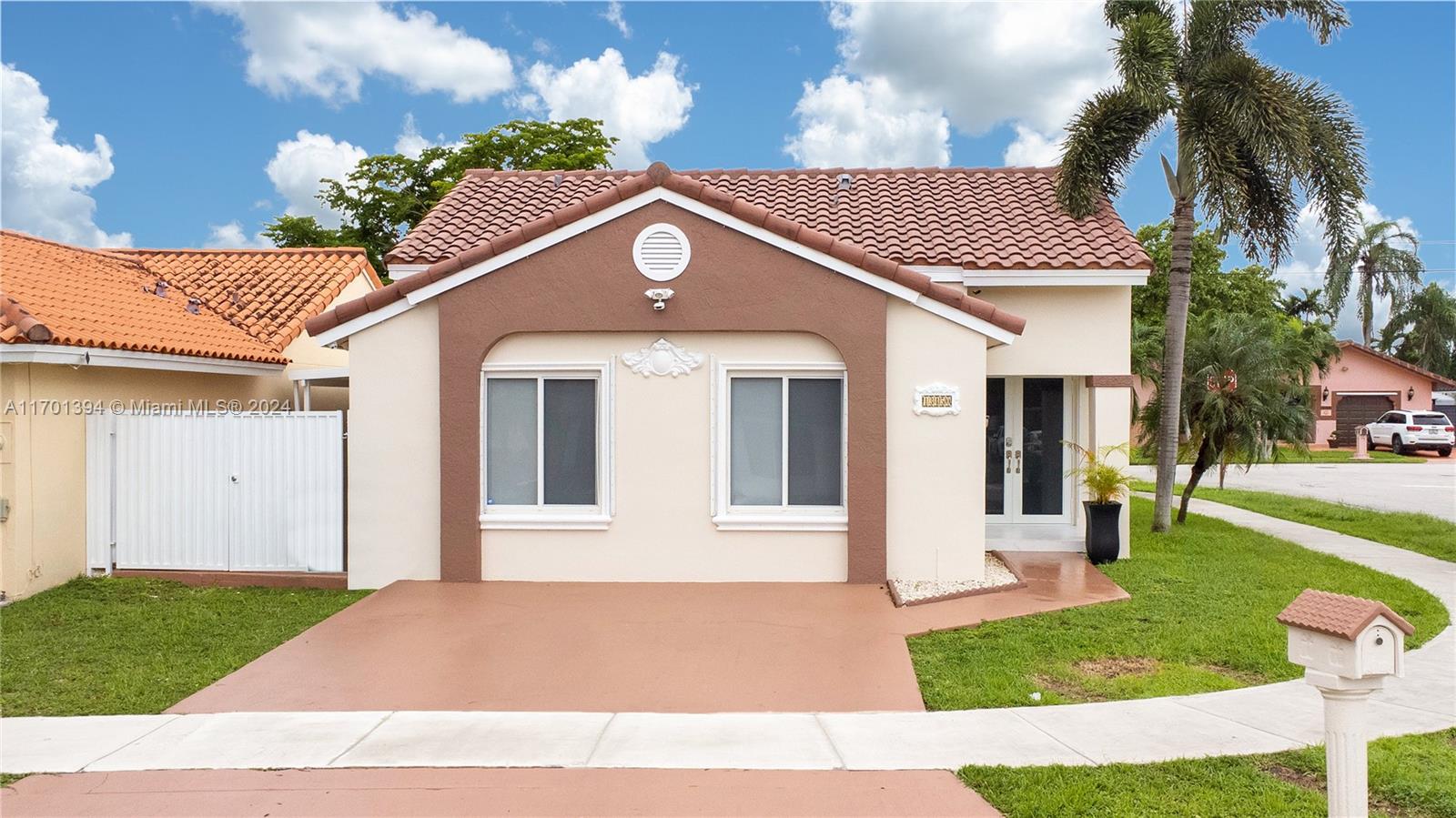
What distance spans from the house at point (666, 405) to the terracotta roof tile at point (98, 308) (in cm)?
301

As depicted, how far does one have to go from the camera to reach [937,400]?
10.4 meters

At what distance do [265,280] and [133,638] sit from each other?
982cm

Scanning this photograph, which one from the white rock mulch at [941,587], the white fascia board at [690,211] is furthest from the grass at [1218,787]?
the white fascia board at [690,211]

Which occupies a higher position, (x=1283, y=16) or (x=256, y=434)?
(x=1283, y=16)

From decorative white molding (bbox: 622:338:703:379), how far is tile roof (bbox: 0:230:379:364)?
6.22 meters

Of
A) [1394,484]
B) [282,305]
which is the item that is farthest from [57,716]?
[1394,484]

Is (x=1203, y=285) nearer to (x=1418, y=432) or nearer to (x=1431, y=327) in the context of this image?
(x=1418, y=432)

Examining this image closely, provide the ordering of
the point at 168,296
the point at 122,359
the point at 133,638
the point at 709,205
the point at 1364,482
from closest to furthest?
the point at 133,638
the point at 709,205
the point at 122,359
the point at 168,296
the point at 1364,482

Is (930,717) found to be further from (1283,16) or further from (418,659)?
(1283,16)

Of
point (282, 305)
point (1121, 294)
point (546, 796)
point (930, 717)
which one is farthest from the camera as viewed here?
point (282, 305)

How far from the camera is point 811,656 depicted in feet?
26.4

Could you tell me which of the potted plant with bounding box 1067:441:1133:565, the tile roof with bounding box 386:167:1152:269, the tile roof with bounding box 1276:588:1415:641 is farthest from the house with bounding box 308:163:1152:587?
the tile roof with bounding box 1276:588:1415:641

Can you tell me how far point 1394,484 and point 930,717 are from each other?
2603cm

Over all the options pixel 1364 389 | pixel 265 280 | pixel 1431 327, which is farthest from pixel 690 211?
pixel 1431 327
